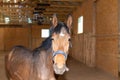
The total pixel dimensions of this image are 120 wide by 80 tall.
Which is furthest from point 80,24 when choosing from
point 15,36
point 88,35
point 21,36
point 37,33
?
point 15,36

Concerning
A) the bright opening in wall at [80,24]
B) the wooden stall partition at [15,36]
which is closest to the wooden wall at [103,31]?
the bright opening in wall at [80,24]

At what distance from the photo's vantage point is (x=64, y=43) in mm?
1840

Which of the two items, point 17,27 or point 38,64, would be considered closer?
point 38,64

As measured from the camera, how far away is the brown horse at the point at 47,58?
5.93 ft

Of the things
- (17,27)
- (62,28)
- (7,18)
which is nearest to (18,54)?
(62,28)

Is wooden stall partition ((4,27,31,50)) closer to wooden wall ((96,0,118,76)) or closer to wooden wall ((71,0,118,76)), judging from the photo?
wooden wall ((71,0,118,76))

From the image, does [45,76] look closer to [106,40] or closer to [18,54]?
[18,54]

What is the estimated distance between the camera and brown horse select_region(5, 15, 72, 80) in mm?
1809

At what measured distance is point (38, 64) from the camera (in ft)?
6.83

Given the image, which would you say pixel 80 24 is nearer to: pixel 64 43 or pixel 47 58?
pixel 47 58

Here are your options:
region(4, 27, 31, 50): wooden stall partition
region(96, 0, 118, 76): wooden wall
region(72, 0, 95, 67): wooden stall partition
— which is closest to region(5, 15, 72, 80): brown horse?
region(96, 0, 118, 76): wooden wall

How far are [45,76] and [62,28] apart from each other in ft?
1.56

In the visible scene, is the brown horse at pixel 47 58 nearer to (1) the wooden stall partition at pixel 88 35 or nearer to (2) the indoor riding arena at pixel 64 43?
(2) the indoor riding arena at pixel 64 43

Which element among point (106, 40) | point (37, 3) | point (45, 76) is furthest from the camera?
point (37, 3)
